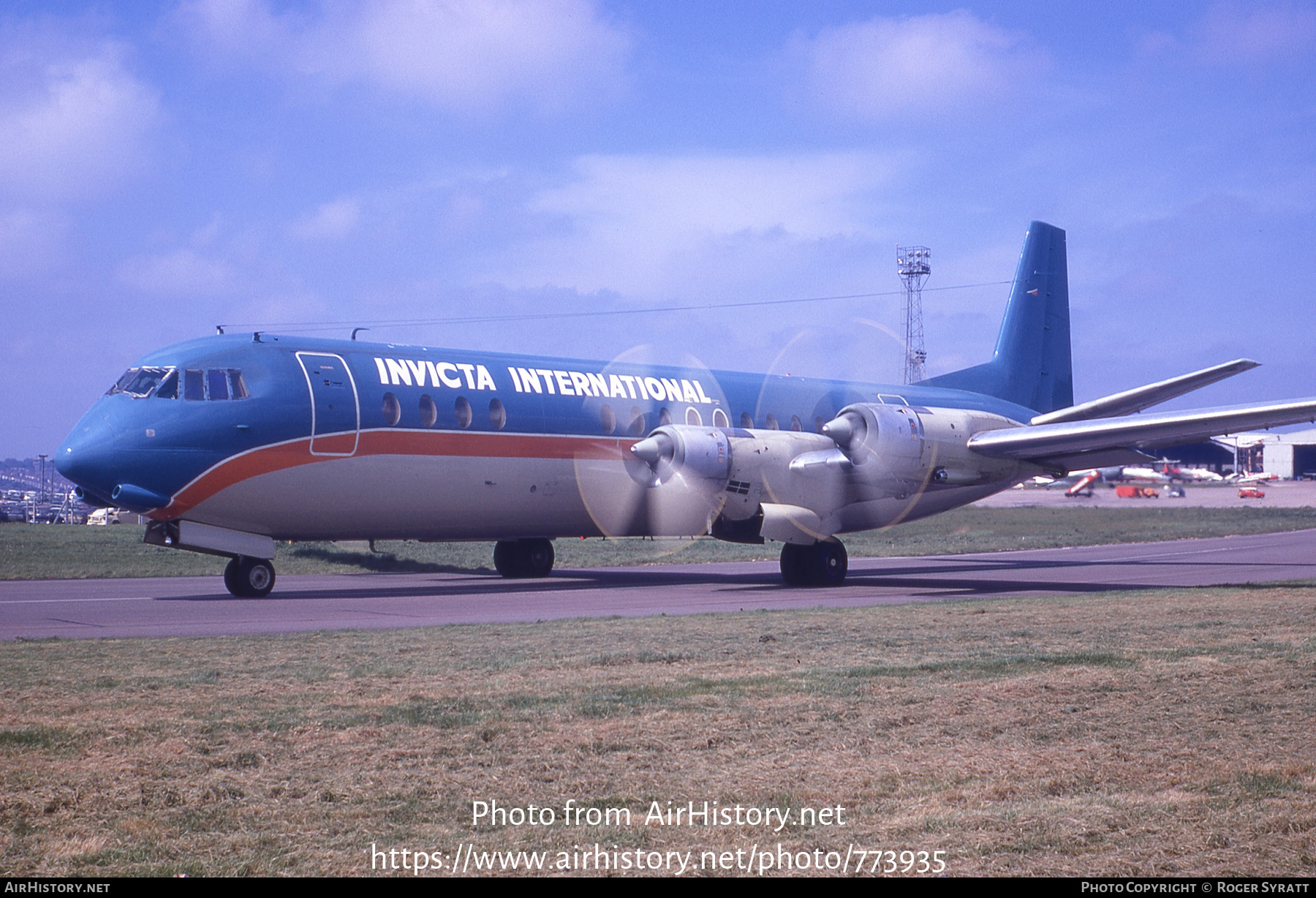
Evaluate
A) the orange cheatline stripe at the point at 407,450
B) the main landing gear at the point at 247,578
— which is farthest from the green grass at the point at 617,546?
the main landing gear at the point at 247,578

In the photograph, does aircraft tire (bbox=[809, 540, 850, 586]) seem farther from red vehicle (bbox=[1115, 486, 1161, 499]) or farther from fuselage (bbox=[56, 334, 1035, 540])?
red vehicle (bbox=[1115, 486, 1161, 499])

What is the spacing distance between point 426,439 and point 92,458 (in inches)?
207

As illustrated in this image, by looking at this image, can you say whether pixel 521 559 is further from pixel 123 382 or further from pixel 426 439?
pixel 123 382

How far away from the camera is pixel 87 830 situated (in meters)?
5.23

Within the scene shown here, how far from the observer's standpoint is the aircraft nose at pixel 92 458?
17312 mm

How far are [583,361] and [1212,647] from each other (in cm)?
1445

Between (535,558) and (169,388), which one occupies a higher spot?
(169,388)

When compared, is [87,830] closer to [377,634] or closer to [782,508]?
[377,634]

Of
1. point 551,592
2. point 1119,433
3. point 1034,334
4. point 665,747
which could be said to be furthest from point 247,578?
point 1034,334

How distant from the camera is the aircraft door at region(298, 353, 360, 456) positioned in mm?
18750

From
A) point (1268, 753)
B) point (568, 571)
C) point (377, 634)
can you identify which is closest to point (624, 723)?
point (1268, 753)

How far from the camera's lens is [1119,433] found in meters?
20.4

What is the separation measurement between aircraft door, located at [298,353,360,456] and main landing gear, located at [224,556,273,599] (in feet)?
6.95

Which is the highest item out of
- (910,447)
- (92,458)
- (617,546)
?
(910,447)
